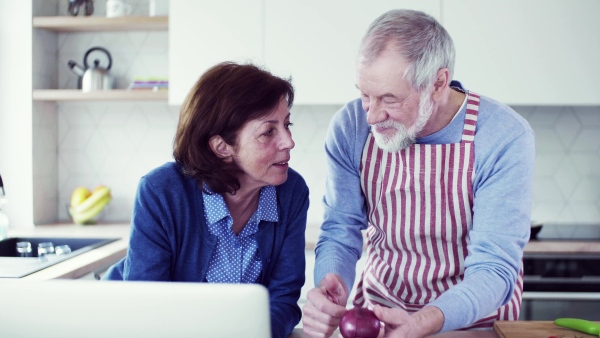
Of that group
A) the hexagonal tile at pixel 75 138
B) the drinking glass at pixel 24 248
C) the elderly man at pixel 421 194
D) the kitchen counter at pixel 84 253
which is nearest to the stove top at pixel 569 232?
the elderly man at pixel 421 194

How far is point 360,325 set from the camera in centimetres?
124

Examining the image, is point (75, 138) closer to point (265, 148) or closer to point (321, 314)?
point (265, 148)

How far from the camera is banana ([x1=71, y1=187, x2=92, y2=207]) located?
318 centimetres

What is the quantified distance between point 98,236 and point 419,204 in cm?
163

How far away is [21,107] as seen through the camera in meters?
3.07

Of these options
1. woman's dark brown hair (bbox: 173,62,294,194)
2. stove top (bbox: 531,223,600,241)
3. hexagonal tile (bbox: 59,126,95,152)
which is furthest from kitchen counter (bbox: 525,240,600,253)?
hexagonal tile (bbox: 59,126,95,152)

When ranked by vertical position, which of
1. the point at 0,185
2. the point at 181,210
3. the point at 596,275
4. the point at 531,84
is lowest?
the point at 596,275

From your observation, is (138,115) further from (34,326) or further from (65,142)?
(34,326)

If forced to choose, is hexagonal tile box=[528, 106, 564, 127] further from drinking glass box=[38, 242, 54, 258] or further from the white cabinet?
drinking glass box=[38, 242, 54, 258]

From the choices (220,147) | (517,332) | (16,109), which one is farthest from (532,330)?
(16,109)

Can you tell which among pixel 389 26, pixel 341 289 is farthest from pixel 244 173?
pixel 389 26

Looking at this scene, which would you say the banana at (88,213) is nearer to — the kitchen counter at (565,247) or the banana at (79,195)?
the banana at (79,195)

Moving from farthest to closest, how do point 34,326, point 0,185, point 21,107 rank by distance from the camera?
point 21,107, point 0,185, point 34,326

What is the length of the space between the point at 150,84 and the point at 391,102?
1829 millimetres
